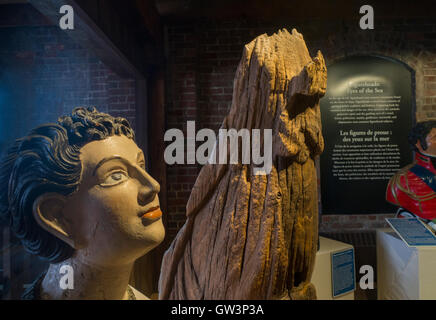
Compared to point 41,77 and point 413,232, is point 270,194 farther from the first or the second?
point 413,232

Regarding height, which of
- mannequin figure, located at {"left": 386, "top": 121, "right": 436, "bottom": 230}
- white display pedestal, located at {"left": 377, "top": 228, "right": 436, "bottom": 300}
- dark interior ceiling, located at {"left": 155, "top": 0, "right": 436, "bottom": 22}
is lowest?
white display pedestal, located at {"left": 377, "top": 228, "right": 436, "bottom": 300}

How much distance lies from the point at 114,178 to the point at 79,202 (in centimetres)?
14

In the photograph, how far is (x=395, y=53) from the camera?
326cm

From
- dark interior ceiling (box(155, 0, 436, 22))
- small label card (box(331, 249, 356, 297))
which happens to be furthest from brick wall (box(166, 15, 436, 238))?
small label card (box(331, 249, 356, 297))

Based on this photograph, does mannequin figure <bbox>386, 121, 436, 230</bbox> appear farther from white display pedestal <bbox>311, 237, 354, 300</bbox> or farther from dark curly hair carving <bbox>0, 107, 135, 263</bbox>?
dark curly hair carving <bbox>0, 107, 135, 263</bbox>

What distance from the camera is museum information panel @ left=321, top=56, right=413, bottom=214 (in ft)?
10.6

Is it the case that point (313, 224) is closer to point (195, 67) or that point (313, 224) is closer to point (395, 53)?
point (195, 67)

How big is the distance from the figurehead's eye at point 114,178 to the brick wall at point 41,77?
0.67 meters

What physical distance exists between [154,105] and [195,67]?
54 cm

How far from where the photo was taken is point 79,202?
3.59 ft

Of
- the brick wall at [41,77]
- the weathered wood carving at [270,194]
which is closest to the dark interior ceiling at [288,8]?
the brick wall at [41,77]

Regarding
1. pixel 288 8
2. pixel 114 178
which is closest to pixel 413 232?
pixel 288 8

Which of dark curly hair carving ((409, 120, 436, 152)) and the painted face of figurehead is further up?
dark curly hair carving ((409, 120, 436, 152))

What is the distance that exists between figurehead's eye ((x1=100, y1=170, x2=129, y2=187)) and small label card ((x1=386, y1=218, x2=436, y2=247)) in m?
2.06
